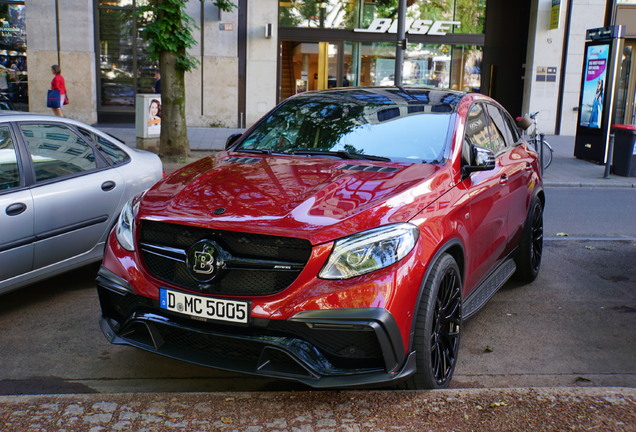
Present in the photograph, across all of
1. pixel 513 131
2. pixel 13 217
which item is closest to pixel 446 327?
pixel 513 131

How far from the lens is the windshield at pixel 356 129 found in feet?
15.0

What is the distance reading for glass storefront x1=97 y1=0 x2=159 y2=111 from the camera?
21266 millimetres

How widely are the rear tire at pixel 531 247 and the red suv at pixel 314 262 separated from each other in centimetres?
137

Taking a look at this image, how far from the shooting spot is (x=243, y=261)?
134 inches

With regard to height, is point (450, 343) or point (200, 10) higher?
point (200, 10)

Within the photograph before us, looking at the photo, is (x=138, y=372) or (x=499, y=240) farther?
(x=499, y=240)

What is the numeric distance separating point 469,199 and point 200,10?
18376 millimetres

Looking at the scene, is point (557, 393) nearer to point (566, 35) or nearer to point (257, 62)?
point (257, 62)

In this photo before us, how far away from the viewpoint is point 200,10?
21.0 meters

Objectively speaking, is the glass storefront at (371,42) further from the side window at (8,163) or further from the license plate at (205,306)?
the license plate at (205,306)

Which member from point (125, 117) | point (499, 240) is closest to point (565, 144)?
point (125, 117)

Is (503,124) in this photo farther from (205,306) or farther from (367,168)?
(205,306)

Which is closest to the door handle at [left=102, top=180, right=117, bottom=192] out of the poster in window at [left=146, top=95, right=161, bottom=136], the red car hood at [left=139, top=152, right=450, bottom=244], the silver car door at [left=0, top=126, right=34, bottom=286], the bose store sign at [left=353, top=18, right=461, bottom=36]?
the silver car door at [left=0, top=126, right=34, bottom=286]

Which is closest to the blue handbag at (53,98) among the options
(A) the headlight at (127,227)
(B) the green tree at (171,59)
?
(B) the green tree at (171,59)
